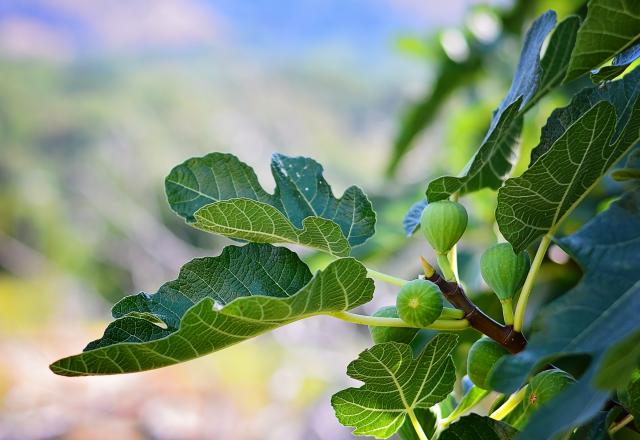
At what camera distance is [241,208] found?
56 centimetres

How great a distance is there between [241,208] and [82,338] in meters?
9.68

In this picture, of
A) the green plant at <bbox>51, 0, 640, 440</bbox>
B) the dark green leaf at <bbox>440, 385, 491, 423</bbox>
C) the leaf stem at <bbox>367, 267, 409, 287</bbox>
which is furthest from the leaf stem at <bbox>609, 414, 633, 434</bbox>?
the leaf stem at <bbox>367, 267, 409, 287</bbox>

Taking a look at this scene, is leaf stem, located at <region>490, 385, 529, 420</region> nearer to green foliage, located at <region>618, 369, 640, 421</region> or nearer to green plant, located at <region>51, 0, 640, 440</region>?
green plant, located at <region>51, 0, 640, 440</region>

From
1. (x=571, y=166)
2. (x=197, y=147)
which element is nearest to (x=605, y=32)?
(x=571, y=166)

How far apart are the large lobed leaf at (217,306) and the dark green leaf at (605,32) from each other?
28cm

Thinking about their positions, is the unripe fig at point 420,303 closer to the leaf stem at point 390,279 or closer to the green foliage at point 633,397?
the leaf stem at point 390,279

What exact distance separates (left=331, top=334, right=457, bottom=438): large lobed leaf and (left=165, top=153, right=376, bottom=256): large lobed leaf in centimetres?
10

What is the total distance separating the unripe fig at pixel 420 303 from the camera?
51 centimetres

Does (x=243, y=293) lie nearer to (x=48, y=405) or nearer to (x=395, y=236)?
(x=395, y=236)

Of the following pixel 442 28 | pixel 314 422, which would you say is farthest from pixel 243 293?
pixel 314 422

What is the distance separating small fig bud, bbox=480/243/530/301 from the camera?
1.83 feet

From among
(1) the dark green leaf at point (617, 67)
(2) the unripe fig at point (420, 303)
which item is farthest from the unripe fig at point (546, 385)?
(1) the dark green leaf at point (617, 67)

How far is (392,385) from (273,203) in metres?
0.22

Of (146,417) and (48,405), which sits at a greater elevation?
(48,405)
